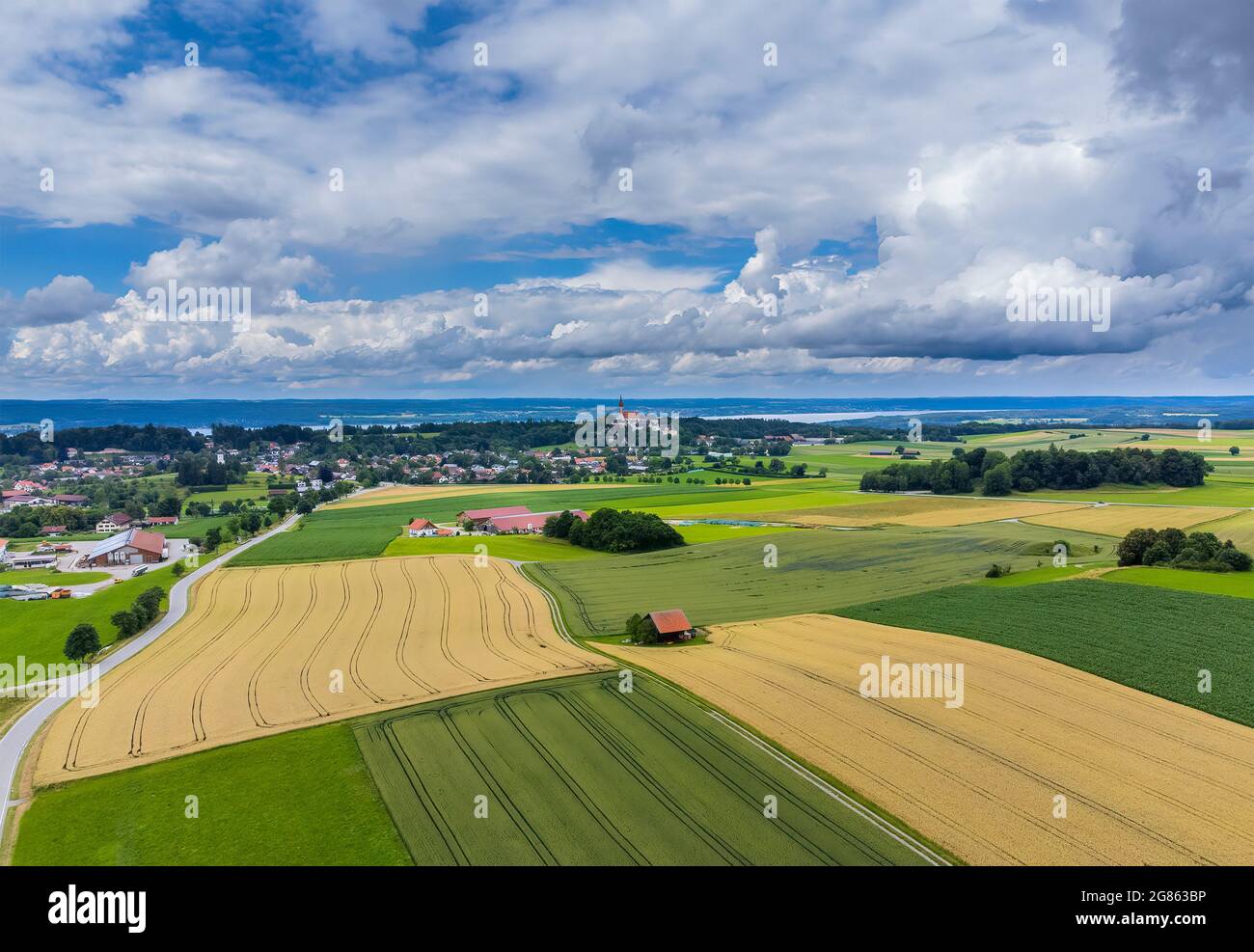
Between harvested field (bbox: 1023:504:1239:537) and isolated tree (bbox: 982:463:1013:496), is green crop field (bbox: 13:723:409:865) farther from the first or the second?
isolated tree (bbox: 982:463:1013:496)

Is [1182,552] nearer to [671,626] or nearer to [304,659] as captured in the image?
[671,626]

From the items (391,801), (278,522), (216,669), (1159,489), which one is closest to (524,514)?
(278,522)

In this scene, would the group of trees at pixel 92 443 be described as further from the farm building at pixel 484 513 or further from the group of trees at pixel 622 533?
the group of trees at pixel 622 533

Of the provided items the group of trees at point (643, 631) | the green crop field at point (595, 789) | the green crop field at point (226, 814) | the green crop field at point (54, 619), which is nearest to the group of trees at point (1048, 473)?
the group of trees at point (643, 631)

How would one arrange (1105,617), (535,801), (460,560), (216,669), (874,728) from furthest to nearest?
(460,560) < (1105,617) < (216,669) < (874,728) < (535,801)

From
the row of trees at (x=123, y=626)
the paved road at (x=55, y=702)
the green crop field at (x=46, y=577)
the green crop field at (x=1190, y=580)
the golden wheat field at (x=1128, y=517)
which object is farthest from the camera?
the golden wheat field at (x=1128, y=517)
